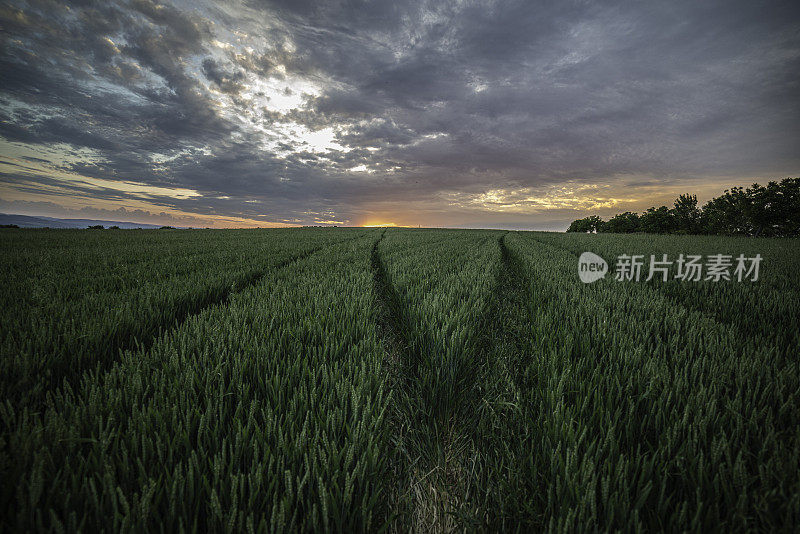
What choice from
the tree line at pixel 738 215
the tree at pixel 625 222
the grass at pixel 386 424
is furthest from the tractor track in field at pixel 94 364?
the tree at pixel 625 222

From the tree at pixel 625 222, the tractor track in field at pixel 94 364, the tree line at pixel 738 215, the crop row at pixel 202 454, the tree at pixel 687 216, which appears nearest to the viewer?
the crop row at pixel 202 454

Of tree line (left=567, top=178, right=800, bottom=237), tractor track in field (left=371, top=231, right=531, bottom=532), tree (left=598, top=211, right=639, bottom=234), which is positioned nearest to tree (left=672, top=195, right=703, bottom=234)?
tree line (left=567, top=178, right=800, bottom=237)

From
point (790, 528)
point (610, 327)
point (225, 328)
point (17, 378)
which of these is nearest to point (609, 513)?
point (790, 528)

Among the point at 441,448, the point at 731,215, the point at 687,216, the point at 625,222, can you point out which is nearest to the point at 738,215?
the point at 731,215

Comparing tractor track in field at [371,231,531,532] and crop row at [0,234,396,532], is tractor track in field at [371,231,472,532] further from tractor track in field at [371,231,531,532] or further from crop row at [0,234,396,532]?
crop row at [0,234,396,532]

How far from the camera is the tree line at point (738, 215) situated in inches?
1590

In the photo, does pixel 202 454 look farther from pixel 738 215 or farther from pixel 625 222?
pixel 625 222

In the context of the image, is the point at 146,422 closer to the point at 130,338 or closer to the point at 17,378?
the point at 17,378

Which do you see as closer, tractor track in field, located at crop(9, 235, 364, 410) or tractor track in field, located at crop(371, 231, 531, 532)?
tractor track in field, located at crop(371, 231, 531, 532)

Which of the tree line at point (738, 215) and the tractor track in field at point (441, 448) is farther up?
the tree line at point (738, 215)

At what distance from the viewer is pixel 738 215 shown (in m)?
47.2

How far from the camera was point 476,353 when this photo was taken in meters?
2.50

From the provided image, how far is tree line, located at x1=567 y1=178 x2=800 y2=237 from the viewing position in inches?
1590

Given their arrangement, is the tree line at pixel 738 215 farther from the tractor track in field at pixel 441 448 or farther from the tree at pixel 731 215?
the tractor track in field at pixel 441 448
